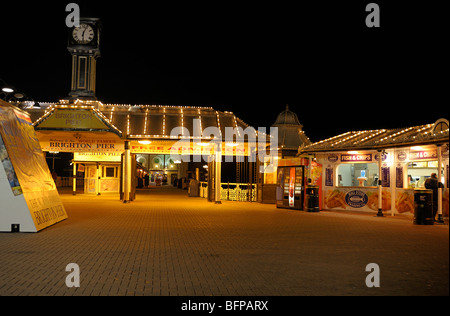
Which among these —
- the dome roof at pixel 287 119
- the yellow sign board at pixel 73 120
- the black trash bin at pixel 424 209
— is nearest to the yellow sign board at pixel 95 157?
the yellow sign board at pixel 73 120

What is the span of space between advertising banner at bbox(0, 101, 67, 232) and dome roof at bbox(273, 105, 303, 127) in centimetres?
1827

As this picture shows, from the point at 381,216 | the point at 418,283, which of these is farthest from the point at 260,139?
the point at 418,283

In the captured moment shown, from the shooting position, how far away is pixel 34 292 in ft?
19.1

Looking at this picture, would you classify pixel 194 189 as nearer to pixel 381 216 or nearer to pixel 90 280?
pixel 381 216

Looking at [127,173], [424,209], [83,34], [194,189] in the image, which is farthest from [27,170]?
[83,34]

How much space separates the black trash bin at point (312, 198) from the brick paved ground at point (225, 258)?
5159mm

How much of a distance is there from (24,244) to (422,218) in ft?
39.2

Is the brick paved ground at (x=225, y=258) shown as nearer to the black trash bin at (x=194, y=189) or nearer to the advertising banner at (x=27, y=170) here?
the advertising banner at (x=27, y=170)

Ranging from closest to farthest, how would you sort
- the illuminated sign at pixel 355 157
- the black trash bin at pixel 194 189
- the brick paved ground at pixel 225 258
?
the brick paved ground at pixel 225 258, the illuminated sign at pixel 355 157, the black trash bin at pixel 194 189

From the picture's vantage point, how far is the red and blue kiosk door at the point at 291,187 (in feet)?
65.3

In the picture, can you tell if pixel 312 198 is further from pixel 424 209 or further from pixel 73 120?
pixel 73 120

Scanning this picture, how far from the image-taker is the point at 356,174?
69.6 feet

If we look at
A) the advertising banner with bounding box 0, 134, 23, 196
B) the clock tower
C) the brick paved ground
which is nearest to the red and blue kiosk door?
the brick paved ground

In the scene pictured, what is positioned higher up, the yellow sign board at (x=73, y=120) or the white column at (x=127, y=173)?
the yellow sign board at (x=73, y=120)
